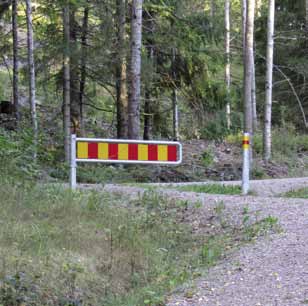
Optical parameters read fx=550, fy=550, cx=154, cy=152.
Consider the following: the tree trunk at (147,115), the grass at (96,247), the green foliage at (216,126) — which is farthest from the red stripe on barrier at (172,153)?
the green foliage at (216,126)

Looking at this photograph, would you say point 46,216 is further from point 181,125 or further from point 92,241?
point 181,125

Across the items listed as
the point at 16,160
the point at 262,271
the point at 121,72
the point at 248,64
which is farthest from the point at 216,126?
the point at 262,271

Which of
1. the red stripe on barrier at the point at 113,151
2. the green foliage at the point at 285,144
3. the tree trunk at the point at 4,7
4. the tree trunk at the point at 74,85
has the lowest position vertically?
the green foliage at the point at 285,144

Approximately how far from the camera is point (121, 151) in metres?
8.35

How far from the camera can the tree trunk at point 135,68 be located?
49.4ft

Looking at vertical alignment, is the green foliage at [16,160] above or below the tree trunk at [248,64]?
below

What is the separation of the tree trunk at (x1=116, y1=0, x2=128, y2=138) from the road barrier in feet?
28.6

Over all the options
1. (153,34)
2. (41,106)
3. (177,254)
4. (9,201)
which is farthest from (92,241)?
(41,106)

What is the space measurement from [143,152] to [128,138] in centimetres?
780

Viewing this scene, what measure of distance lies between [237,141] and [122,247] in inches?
752

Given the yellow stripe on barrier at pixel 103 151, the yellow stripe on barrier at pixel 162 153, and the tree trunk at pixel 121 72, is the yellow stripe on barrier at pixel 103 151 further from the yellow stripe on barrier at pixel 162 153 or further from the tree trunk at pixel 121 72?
the tree trunk at pixel 121 72

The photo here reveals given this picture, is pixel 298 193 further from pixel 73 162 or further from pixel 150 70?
pixel 150 70

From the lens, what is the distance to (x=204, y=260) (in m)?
5.61

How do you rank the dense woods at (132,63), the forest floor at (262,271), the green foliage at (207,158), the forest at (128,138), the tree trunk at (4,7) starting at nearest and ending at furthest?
the forest floor at (262,271), the forest at (128,138), the dense woods at (132,63), the tree trunk at (4,7), the green foliage at (207,158)
